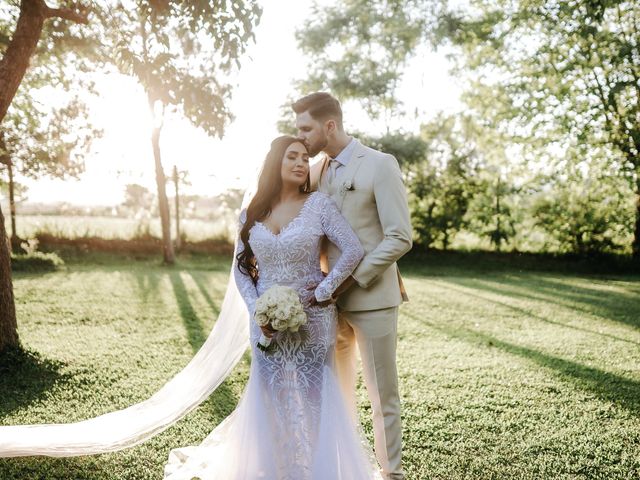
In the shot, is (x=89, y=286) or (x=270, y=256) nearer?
(x=270, y=256)

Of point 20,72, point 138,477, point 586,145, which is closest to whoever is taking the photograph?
point 138,477

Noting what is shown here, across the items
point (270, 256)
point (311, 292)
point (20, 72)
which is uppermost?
point (20, 72)

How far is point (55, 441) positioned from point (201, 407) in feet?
4.35

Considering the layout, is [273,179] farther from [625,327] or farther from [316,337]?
[625,327]

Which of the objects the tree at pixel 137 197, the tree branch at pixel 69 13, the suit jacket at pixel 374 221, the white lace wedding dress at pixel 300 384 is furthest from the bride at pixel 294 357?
the tree at pixel 137 197

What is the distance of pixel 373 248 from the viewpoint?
3250 mm

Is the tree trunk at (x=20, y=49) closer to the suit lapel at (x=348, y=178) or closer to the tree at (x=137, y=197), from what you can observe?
the suit lapel at (x=348, y=178)

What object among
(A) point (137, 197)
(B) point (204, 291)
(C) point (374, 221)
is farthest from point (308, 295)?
(A) point (137, 197)

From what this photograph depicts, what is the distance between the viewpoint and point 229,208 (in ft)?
63.7

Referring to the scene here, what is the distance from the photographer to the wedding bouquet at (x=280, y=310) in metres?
2.87

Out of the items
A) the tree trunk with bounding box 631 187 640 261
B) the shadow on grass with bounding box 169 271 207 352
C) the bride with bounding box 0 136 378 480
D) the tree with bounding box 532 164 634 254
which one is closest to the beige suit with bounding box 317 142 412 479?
the bride with bounding box 0 136 378 480

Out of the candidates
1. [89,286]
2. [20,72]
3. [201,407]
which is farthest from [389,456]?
[89,286]

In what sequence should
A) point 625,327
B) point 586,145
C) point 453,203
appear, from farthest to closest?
point 453,203 < point 586,145 < point 625,327

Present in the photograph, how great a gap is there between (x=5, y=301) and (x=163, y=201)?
31.6ft
